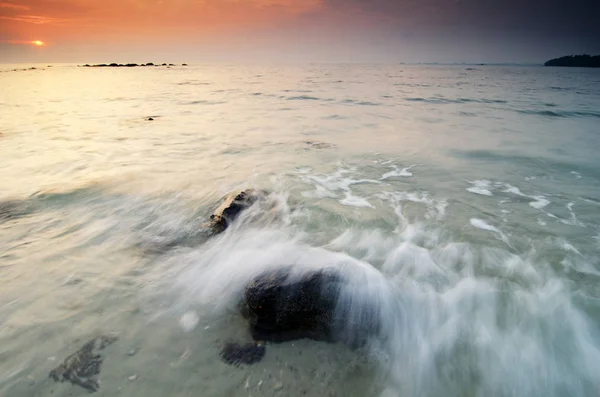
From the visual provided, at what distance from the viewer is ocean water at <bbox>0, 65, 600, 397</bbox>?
3438 mm

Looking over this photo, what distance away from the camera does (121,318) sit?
13.4 ft

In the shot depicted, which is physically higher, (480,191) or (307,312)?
(307,312)

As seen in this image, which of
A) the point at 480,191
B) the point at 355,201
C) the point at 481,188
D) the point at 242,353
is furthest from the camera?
the point at 481,188

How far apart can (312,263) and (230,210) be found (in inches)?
99.7

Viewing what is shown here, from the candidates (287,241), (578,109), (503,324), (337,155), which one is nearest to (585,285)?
(503,324)

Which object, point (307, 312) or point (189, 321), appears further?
point (189, 321)

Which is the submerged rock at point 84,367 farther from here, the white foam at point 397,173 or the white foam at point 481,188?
the white foam at point 481,188

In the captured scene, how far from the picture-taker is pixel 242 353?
139 inches

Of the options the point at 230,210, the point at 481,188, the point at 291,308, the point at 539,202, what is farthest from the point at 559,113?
the point at 291,308

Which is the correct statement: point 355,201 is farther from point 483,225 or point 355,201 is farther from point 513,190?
point 513,190

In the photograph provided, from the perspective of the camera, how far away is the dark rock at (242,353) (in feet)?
11.3

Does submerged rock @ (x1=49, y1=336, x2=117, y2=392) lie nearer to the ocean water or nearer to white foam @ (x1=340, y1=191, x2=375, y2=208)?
the ocean water

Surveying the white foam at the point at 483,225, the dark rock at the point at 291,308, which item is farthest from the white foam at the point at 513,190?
the dark rock at the point at 291,308

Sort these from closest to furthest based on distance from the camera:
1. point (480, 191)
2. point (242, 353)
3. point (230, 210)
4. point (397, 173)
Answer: point (242, 353) → point (230, 210) → point (480, 191) → point (397, 173)
